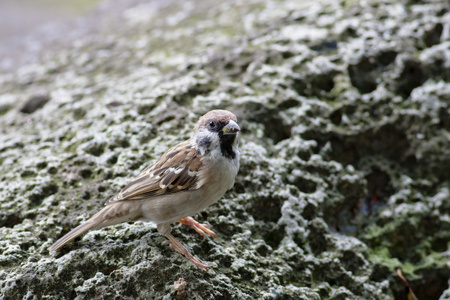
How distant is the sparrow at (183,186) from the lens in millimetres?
3086

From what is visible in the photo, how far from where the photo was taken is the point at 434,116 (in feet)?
13.8

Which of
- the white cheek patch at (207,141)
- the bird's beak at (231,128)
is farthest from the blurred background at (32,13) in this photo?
the bird's beak at (231,128)

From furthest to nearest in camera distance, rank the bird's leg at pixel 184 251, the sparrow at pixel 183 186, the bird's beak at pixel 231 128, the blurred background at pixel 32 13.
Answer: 1. the blurred background at pixel 32 13
2. the bird's beak at pixel 231 128
3. the sparrow at pixel 183 186
4. the bird's leg at pixel 184 251

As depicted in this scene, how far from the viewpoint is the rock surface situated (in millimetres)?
3094

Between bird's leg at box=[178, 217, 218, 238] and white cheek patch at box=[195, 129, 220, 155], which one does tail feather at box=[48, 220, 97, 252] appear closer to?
bird's leg at box=[178, 217, 218, 238]

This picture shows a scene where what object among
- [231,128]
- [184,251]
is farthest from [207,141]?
[184,251]

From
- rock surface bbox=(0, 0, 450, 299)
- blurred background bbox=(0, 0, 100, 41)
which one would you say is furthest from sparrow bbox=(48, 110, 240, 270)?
blurred background bbox=(0, 0, 100, 41)

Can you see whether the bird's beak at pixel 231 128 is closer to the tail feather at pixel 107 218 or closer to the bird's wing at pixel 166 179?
the bird's wing at pixel 166 179

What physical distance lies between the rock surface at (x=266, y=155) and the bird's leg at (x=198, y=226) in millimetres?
71

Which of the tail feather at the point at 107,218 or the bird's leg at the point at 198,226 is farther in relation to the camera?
the bird's leg at the point at 198,226

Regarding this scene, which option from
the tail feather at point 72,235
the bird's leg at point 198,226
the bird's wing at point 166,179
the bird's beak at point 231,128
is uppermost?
the bird's beak at point 231,128

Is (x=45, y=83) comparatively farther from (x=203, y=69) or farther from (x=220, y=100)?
(x=220, y=100)

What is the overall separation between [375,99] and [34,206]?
9.89 feet

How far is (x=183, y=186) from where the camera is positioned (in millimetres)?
3162
